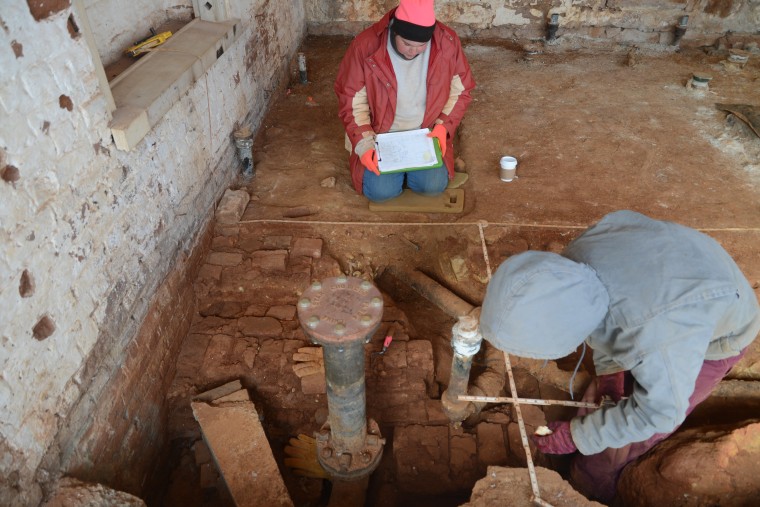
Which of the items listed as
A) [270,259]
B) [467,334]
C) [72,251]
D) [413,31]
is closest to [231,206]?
[270,259]

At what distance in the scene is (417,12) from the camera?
10.4 ft

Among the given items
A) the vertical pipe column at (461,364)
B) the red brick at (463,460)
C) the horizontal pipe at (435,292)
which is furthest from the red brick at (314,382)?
the horizontal pipe at (435,292)

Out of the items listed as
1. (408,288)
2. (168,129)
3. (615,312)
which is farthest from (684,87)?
(168,129)

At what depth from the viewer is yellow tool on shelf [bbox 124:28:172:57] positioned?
3236 mm

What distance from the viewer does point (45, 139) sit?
2.01 meters

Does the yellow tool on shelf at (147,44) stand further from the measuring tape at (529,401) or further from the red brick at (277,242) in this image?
the measuring tape at (529,401)

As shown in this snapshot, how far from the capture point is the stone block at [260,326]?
10.5 feet

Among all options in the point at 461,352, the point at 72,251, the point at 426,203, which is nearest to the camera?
the point at 72,251

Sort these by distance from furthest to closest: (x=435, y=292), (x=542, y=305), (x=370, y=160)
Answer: (x=370, y=160) → (x=435, y=292) → (x=542, y=305)

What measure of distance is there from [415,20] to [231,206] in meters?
1.80

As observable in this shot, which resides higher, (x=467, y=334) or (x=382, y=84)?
(x=382, y=84)

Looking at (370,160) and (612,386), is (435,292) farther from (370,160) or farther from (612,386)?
(612,386)

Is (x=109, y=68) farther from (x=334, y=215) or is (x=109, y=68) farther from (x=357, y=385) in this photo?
(x=357, y=385)

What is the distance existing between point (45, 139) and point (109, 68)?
1292mm
